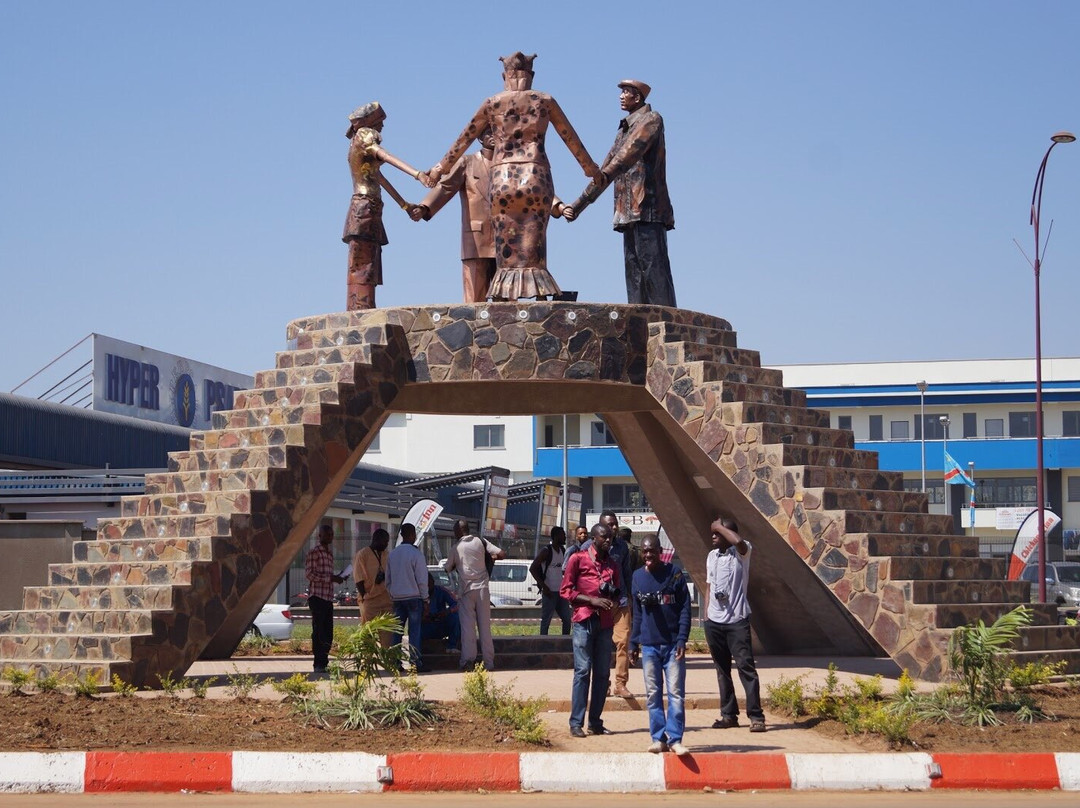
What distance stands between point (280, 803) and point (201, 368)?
39.2 meters

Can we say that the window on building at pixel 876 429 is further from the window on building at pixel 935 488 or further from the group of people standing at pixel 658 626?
the group of people standing at pixel 658 626

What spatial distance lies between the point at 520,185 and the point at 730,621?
716 cm

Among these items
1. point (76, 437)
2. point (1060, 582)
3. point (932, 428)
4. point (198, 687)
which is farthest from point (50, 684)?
point (932, 428)

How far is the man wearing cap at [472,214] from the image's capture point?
63.8 feet

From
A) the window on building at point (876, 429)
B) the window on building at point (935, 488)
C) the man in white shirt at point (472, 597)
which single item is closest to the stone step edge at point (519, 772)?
the man in white shirt at point (472, 597)

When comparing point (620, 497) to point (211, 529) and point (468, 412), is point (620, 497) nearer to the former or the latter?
point (468, 412)

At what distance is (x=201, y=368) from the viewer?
158 ft

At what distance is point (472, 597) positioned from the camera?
17.4m

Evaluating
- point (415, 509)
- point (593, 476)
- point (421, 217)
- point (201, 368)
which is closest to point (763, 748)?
point (421, 217)

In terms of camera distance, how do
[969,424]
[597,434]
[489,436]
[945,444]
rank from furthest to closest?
[489,436] < [597,434] < [969,424] < [945,444]

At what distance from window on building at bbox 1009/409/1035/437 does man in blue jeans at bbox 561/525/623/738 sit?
51160mm

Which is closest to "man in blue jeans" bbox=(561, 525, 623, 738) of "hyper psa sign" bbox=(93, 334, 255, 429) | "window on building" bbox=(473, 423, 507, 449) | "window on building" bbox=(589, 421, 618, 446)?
"hyper psa sign" bbox=(93, 334, 255, 429)

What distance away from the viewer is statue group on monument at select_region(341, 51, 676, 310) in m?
18.4

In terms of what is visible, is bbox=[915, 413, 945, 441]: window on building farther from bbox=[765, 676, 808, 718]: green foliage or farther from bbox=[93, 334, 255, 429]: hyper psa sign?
bbox=[765, 676, 808, 718]: green foliage
